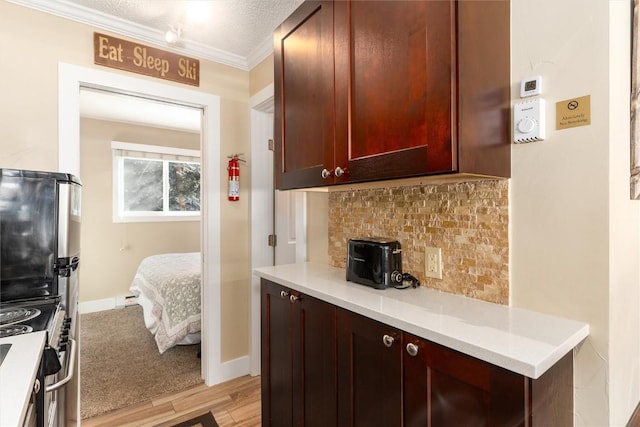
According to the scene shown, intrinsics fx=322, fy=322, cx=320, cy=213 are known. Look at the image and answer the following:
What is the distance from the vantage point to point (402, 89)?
40.5 inches

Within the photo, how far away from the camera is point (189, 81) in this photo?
2270mm

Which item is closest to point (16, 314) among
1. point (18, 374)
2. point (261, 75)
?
point (18, 374)

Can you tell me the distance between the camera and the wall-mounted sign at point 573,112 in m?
0.91

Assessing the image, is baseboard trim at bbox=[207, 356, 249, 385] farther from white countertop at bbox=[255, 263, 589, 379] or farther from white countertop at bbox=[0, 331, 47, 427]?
white countertop at bbox=[0, 331, 47, 427]

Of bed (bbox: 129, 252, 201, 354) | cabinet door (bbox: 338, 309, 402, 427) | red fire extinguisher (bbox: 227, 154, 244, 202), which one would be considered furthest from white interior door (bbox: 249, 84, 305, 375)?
cabinet door (bbox: 338, 309, 402, 427)

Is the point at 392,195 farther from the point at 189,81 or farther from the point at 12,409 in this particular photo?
the point at 189,81

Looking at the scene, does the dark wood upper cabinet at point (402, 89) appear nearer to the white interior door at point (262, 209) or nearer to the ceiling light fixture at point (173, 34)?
the ceiling light fixture at point (173, 34)

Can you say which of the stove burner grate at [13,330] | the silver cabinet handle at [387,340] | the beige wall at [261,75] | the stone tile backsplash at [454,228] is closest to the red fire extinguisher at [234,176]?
the beige wall at [261,75]

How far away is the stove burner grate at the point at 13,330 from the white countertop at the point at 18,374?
33 millimetres

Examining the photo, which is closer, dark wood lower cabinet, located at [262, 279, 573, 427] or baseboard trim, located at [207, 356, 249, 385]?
dark wood lower cabinet, located at [262, 279, 573, 427]

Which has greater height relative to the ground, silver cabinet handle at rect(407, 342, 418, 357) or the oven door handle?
silver cabinet handle at rect(407, 342, 418, 357)

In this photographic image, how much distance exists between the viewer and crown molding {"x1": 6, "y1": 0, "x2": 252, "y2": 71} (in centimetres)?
179

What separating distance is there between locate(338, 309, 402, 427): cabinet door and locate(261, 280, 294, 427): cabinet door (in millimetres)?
364

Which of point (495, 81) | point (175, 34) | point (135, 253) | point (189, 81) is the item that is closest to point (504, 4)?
point (495, 81)
